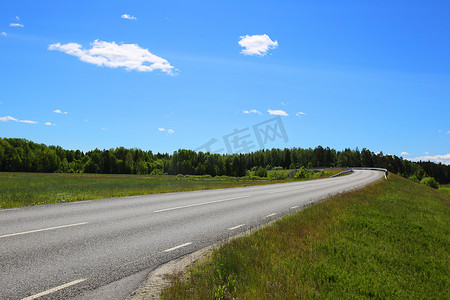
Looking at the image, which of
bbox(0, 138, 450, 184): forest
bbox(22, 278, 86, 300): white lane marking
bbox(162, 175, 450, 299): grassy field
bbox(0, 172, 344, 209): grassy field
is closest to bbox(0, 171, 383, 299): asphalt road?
bbox(22, 278, 86, 300): white lane marking

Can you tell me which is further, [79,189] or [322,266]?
[79,189]

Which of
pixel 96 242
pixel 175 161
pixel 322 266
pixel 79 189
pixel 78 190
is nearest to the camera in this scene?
pixel 322 266

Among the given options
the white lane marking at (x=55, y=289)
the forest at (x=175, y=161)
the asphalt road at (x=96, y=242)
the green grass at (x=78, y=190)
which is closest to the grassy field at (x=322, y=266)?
the asphalt road at (x=96, y=242)

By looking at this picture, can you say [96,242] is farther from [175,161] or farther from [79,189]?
[175,161]

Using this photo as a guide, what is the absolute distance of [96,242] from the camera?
622 centimetres

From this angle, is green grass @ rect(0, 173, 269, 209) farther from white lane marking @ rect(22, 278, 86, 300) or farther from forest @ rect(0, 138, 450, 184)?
forest @ rect(0, 138, 450, 184)

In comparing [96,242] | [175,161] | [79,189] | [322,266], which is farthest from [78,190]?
[175,161]

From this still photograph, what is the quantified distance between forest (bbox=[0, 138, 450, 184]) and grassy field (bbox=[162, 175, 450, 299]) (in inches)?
4262

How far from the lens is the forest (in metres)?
103

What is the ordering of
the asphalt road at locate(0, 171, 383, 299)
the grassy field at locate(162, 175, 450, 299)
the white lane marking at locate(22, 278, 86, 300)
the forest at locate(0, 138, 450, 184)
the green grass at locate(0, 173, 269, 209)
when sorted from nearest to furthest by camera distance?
the white lane marking at locate(22, 278, 86, 300) → the grassy field at locate(162, 175, 450, 299) → the asphalt road at locate(0, 171, 383, 299) → the green grass at locate(0, 173, 269, 209) → the forest at locate(0, 138, 450, 184)

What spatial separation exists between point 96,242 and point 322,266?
16.3ft

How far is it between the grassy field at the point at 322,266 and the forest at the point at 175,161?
4262 inches

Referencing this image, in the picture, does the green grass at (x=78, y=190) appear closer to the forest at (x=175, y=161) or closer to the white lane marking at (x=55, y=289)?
the white lane marking at (x=55, y=289)

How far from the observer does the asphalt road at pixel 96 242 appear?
4.18 m
